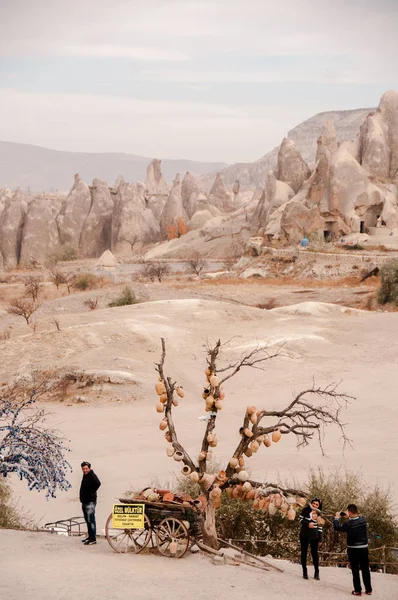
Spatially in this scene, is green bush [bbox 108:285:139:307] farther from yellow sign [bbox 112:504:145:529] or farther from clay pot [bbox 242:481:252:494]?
yellow sign [bbox 112:504:145:529]

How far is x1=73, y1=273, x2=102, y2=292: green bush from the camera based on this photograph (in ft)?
163

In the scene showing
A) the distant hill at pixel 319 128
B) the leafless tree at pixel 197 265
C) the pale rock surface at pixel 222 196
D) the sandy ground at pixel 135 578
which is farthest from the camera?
the distant hill at pixel 319 128

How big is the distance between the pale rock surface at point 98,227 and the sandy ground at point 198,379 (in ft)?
144

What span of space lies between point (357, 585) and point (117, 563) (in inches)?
95.7

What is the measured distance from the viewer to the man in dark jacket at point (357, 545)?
7840 millimetres

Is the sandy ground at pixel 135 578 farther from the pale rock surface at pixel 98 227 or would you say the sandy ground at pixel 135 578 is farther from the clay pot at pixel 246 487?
the pale rock surface at pixel 98 227

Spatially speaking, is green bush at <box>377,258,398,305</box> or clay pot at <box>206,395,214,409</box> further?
green bush at <box>377,258,398,305</box>

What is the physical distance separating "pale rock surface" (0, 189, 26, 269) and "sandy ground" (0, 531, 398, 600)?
64.2 metres

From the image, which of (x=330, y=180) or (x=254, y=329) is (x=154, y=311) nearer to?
(x=254, y=329)

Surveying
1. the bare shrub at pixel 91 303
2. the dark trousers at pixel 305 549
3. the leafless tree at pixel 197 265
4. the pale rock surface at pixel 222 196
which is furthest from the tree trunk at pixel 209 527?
the pale rock surface at pixel 222 196

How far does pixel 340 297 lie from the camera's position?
41.9 metres

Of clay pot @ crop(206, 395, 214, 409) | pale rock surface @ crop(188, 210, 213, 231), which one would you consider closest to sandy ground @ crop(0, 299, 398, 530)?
clay pot @ crop(206, 395, 214, 409)

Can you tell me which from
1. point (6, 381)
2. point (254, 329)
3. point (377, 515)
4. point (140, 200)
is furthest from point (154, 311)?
point (140, 200)

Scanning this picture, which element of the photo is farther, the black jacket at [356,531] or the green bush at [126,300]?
the green bush at [126,300]
